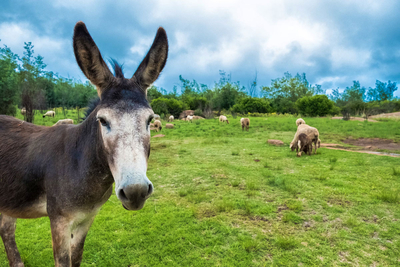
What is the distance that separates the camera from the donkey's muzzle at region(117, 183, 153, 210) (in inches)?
54.8

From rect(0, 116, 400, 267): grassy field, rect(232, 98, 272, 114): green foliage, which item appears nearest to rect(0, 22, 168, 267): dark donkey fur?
rect(0, 116, 400, 267): grassy field

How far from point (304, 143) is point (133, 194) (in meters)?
9.60

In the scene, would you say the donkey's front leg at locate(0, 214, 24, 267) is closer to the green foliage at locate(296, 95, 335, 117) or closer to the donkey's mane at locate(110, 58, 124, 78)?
the donkey's mane at locate(110, 58, 124, 78)

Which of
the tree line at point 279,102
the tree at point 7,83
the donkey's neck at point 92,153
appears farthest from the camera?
the tree line at point 279,102

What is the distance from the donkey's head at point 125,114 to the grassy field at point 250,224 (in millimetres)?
2190

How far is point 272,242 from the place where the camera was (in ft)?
11.1

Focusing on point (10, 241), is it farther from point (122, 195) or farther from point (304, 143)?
point (304, 143)

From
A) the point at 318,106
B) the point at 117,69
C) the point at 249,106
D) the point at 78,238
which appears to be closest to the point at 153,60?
the point at 117,69

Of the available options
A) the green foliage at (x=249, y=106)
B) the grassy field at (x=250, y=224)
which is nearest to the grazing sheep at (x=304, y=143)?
the grassy field at (x=250, y=224)

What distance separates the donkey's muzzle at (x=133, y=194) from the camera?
139cm

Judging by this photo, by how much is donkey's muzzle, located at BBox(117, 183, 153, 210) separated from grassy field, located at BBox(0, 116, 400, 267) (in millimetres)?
2087

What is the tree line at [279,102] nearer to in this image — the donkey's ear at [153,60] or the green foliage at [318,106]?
the green foliage at [318,106]

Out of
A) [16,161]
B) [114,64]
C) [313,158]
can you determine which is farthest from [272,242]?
[313,158]

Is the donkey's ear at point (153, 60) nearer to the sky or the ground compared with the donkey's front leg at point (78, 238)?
nearer to the sky
